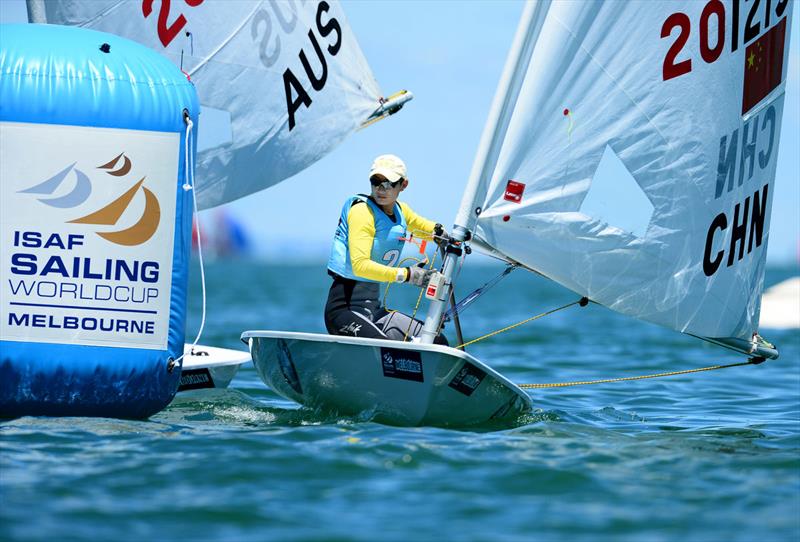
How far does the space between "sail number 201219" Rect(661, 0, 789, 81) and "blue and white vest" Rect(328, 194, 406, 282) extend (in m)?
1.76

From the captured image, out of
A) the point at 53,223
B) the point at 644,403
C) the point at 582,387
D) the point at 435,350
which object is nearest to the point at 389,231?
the point at 435,350

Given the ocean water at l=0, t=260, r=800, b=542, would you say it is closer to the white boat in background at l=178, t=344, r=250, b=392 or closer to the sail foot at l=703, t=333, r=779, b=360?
the white boat in background at l=178, t=344, r=250, b=392

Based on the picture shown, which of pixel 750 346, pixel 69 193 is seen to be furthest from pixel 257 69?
pixel 750 346

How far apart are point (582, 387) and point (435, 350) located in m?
4.64

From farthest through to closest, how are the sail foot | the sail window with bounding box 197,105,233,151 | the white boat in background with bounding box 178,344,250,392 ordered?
1. the sail window with bounding box 197,105,233,151
2. the white boat in background with bounding box 178,344,250,392
3. the sail foot

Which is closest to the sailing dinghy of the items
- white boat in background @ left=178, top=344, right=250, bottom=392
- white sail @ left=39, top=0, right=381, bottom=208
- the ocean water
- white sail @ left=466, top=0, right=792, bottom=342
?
white sail @ left=466, top=0, right=792, bottom=342

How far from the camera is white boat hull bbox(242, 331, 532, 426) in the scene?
241 inches

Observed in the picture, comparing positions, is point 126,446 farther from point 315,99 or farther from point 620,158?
point 315,99

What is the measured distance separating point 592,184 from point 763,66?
1.47 meters

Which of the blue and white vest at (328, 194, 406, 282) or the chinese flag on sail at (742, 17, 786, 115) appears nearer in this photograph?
the blue and white vest at (328, 194, 406, 282)

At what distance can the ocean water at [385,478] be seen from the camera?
14.5 feet

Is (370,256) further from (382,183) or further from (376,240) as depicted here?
(382,183)

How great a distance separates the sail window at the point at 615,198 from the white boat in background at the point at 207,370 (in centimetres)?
301

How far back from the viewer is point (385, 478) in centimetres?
517
